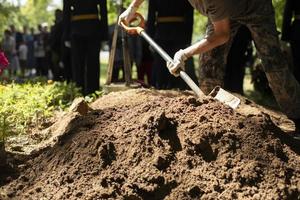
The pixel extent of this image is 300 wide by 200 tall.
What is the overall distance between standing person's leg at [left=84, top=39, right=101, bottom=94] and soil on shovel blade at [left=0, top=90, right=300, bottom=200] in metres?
4.41

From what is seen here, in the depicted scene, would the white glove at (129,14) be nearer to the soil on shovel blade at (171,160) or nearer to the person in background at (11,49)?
the soil on shovel blade at (171,160)

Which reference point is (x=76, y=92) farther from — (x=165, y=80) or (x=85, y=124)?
(x=85, y=124)

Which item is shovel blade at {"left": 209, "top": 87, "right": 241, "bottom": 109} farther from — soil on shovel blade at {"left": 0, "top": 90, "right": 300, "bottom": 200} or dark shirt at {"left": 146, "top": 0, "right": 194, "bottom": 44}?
dark shirt at {"left": 146, "top": 0, "right": 194, "bottom": 44}

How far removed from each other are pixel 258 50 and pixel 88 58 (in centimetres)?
370

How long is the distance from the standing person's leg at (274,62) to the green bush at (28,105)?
7.38ft

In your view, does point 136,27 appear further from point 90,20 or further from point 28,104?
point 90,20

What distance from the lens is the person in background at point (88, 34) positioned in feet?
28.3

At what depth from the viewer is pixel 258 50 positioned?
5.58 meters

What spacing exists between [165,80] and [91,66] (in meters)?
1.21

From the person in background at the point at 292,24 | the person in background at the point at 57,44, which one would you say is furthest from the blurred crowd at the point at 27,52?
the person in background at the point at 292,24

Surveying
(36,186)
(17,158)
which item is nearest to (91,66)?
(17,158)

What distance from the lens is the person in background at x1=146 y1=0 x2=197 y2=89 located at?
9023mm

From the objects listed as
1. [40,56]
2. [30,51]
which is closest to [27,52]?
[30,51]

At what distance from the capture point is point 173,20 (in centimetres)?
904
